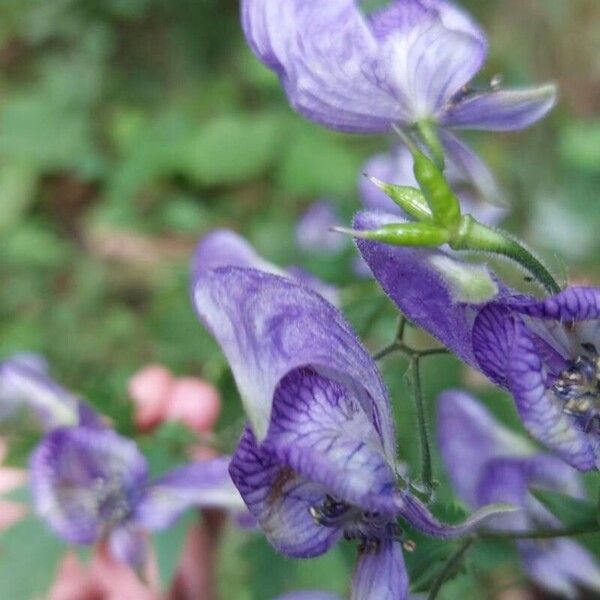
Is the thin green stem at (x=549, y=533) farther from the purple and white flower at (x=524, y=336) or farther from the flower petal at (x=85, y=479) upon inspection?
the flower petal at (x=85, y=479)

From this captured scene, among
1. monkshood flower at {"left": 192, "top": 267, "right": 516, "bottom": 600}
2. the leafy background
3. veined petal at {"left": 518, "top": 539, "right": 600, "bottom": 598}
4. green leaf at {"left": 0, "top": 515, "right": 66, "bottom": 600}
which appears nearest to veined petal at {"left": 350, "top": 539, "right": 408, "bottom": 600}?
monkshood flower at {"left": 192, "top": 267, "right": 516, "bottom": 600}

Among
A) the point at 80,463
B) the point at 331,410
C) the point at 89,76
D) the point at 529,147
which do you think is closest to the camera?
the point at 331,410

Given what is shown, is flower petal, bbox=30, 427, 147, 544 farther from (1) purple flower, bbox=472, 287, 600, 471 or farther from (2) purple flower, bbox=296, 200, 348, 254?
(2) purple flower, bbox=296, 200, 348, 254

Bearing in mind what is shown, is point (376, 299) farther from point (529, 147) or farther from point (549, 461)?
point (529, 147)

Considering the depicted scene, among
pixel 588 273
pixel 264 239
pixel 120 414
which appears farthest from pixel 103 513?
pixel 588 273

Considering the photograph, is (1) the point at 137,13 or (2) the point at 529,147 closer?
(2) the point at 529,147

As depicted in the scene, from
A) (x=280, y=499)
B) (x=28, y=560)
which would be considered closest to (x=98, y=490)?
(x=28, y=560)

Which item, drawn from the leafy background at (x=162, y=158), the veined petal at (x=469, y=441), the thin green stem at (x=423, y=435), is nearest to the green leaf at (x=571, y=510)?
the thin green stem at (x=423, y=435)
